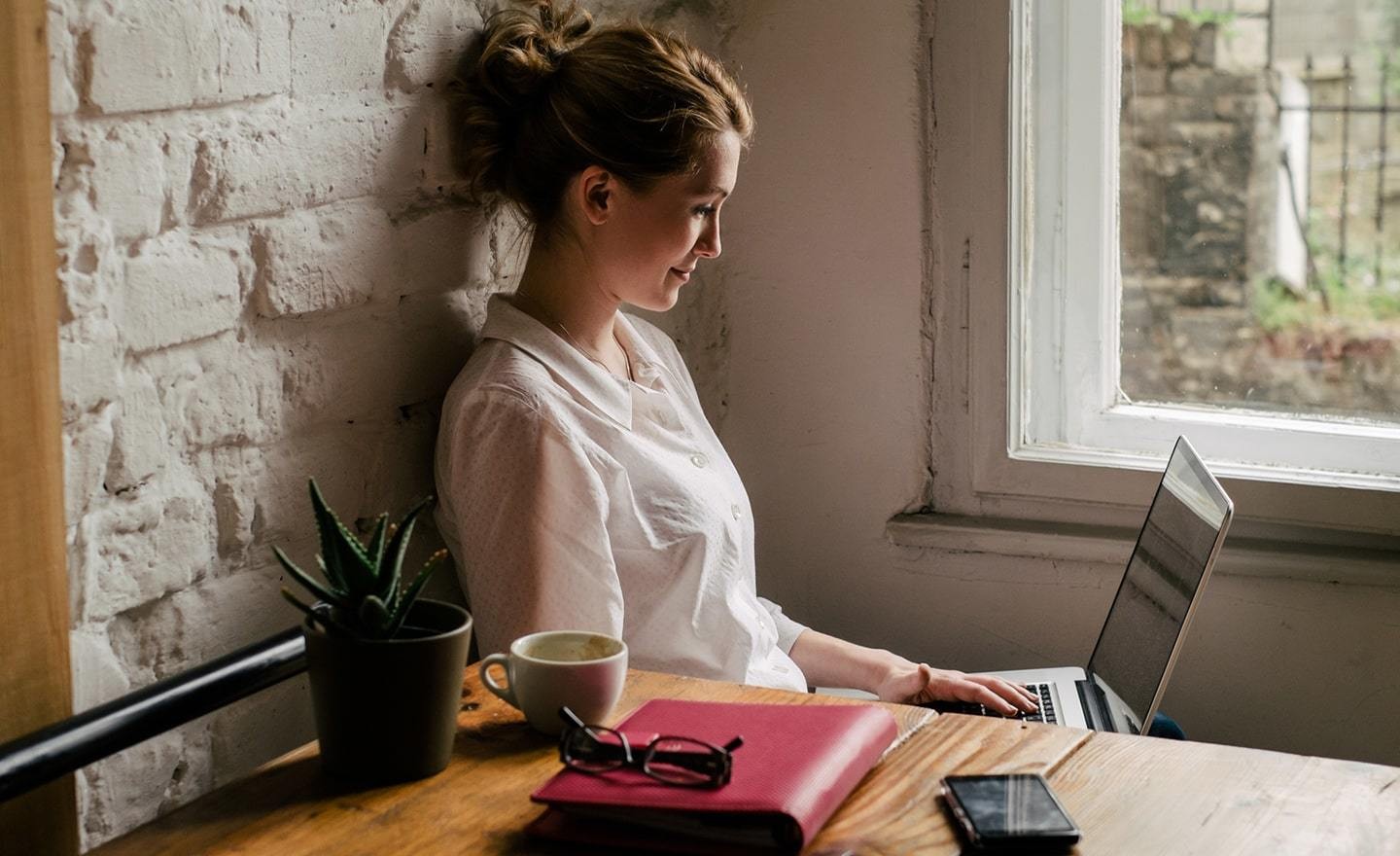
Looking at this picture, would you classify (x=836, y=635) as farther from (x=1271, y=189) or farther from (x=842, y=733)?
(x=842, y=733)

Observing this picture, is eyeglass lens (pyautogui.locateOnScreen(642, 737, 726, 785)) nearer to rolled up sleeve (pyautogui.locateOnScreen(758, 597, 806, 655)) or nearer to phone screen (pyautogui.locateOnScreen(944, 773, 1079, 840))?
phone screen (pyautogui.locateOnScreen(944, 773, 1079, 840))

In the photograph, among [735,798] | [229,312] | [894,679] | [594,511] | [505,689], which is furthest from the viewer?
[894,679]

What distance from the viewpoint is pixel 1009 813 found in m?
1.08

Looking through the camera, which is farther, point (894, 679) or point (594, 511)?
point (894, 679)

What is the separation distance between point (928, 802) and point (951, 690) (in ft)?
2.56

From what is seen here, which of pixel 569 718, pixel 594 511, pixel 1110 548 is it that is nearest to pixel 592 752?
pixel 569 718

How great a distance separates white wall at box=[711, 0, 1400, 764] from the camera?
211 cm

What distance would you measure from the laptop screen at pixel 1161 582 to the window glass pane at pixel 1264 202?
36cm

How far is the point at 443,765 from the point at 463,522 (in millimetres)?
457

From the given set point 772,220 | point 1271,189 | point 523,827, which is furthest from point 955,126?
point 523,827

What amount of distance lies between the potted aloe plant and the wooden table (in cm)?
3

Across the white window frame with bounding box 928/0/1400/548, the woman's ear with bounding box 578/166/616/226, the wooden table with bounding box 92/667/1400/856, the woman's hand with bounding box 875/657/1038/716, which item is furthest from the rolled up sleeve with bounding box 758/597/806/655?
the wooden table with bounding box 92/667/1400/856

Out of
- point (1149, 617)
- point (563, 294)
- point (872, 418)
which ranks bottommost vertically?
point (1149, 617)

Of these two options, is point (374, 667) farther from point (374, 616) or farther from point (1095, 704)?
point (1095, 704)
